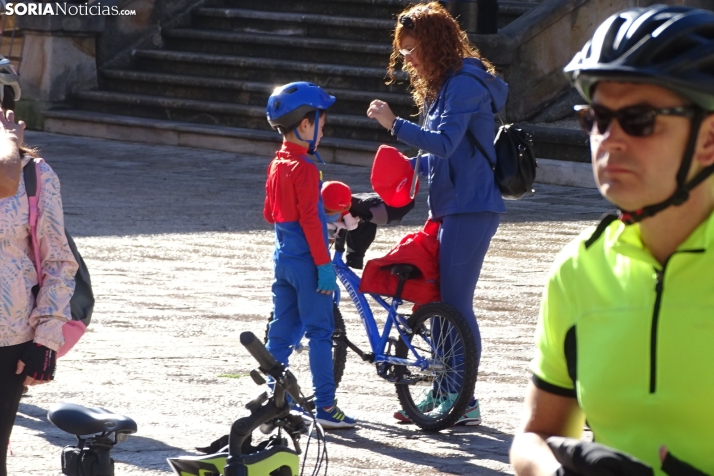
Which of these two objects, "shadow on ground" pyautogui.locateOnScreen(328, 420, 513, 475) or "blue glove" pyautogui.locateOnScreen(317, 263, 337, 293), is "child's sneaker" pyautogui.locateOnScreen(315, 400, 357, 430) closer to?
"shadow on ground" pyautogui.locateOnScreen(328, 420, 513, 475)

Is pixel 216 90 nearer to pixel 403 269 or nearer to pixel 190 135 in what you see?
pixel 190 135

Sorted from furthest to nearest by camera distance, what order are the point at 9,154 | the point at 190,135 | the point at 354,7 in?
the point at 354,7 → the point at 190,135 → the point at 9,154

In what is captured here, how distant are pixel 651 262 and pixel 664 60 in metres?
0.30

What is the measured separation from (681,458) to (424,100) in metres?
4.26

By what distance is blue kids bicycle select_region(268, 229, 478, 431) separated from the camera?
5742mm

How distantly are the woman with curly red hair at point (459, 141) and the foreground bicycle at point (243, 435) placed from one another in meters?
2.95

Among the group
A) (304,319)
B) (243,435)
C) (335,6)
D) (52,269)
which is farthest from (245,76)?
(243,435)

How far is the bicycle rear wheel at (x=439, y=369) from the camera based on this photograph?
5723 millimetres

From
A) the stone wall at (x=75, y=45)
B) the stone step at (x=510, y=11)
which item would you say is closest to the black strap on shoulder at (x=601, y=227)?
the stone step at (x=510, y=11)

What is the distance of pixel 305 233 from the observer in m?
5.66

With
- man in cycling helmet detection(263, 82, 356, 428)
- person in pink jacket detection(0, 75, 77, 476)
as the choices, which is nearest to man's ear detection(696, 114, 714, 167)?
person in pink jacket detection(0, 75, 77, 476)

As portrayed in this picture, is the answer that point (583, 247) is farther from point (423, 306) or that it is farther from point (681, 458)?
point (423, 306)

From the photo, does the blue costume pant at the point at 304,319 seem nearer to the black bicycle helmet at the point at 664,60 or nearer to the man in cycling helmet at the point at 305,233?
the man in cycling helmet at the point at 305,233

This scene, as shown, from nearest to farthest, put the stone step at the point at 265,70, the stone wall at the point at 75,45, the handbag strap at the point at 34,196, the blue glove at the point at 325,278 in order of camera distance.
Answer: the handbag strap at the point at 34,196 → the blue glove at the point at 325,278 → the stone step at the point at 265,70 → the stone wall at the point at 75,45
